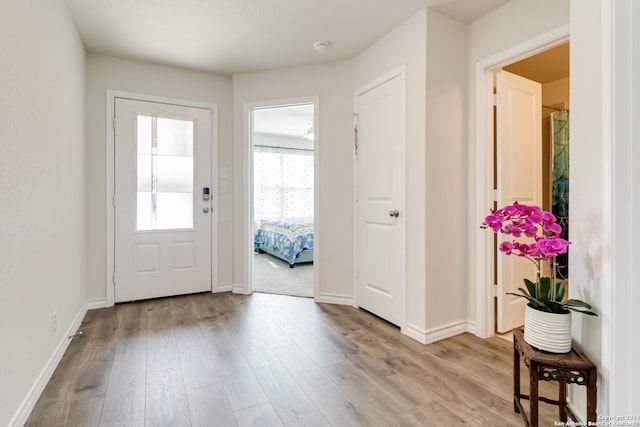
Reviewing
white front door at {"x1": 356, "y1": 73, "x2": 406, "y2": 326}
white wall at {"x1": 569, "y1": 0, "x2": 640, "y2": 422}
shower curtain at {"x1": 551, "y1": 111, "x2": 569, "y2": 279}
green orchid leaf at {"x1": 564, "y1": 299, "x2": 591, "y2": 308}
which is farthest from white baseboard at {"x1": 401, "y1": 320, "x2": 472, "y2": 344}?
shower curtain at {"x1": 551, "y1": 111, "x2": 569, "y2": 279}

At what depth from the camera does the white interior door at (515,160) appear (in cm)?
241

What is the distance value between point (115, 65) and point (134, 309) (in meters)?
2.39

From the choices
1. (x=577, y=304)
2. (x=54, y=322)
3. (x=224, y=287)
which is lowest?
(x=224, y=287)

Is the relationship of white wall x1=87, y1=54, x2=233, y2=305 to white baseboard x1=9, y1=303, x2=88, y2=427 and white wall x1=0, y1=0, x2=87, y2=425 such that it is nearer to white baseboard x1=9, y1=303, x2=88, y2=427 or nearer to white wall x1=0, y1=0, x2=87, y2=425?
white wall x1=0, y1=0, x2=87, y2=425

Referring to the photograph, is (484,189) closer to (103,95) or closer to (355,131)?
(355,131)

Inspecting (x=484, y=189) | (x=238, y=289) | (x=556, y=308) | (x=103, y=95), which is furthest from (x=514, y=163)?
(x=103, y=95)

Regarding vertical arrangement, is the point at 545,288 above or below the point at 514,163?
below

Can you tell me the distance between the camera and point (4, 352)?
129 cm

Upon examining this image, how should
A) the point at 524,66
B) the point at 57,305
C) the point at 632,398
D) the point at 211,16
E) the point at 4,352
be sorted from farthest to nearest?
the point at 524,66, the point at 211,16, the point at 57,305, the point at 4,352, the point at 632,398

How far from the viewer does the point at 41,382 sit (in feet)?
5.50

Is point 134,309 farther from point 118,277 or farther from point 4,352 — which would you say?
point 4,352

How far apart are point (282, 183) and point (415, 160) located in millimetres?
5206

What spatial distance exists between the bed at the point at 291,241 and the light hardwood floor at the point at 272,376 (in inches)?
86.0

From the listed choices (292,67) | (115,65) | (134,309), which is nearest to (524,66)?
(292,67)
